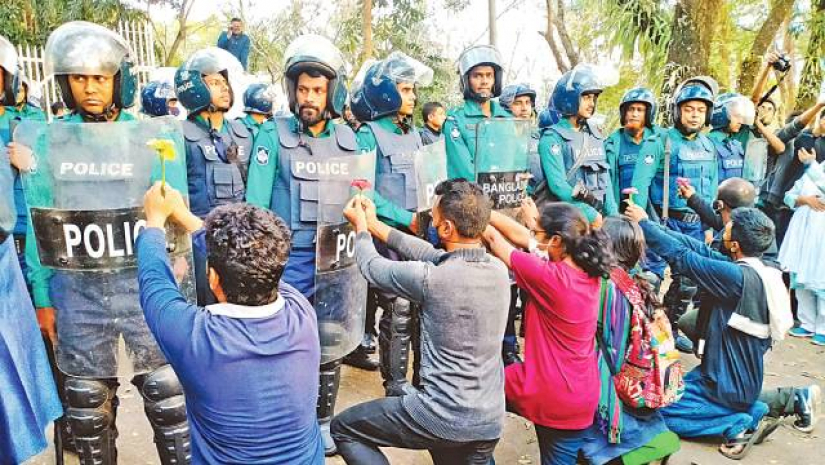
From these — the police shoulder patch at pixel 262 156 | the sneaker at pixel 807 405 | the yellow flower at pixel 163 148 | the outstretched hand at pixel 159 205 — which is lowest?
the sneaker at pixel 807 405

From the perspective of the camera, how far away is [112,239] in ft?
8.65

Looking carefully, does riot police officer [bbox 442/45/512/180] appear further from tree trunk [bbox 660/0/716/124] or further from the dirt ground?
tree trunk [bbox 660/0/716/124]

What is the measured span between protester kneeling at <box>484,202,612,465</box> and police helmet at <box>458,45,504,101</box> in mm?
2077

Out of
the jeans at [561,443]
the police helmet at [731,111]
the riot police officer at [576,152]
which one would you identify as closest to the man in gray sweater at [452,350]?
the jeans at [561,443]

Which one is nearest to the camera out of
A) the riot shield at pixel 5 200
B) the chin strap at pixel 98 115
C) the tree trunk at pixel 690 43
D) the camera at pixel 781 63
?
the riot shield at pixel 5 200

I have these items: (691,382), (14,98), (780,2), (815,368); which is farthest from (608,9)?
(14,98)

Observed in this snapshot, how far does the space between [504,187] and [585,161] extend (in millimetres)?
868

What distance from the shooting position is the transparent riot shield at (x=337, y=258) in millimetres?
3221

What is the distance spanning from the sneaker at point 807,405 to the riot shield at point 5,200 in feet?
13.4

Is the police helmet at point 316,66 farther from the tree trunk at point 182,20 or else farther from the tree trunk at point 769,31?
the tree trunk at point 182,20

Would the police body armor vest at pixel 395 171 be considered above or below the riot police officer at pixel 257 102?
below

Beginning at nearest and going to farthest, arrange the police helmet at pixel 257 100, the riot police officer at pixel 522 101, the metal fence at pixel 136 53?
1. the riot police officer at pixel 522 101
2. the police helmet at pixel 257 100
3. the metal fence at pixel 136 53

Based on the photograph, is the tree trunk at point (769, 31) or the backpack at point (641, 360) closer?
the backpack at point (641, 360)

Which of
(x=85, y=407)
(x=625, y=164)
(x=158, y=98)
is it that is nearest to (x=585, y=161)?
(x=625, y=164)
